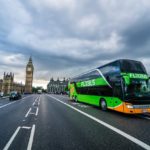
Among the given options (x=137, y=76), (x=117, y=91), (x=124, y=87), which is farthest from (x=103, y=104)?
(x=137, y=76)

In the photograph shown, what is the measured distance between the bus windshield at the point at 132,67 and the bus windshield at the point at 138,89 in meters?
1.09

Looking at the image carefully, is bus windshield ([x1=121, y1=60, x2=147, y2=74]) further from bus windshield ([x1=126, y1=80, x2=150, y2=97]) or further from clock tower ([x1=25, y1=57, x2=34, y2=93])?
clock tower ([x1=25, y1=57, x2=34, y2=93])

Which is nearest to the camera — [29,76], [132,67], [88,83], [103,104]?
[132,67]

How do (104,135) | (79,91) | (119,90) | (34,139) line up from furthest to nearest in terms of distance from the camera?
(79,91) → (119,90) → (104,135) → (34,139)

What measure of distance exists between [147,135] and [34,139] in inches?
175

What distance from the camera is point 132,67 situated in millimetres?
12531

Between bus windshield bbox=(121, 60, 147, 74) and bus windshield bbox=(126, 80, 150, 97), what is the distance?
1088mm

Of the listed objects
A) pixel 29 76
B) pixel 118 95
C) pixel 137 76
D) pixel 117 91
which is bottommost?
pixel 118 95

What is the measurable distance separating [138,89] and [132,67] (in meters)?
1.96

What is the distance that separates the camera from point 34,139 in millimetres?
5805

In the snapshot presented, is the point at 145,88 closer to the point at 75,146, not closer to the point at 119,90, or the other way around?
the point at 119,90

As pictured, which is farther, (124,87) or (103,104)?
(103,104)

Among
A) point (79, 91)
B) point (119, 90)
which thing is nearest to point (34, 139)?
point (119, 90)

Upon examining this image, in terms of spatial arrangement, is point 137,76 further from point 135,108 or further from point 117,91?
point 135,108
